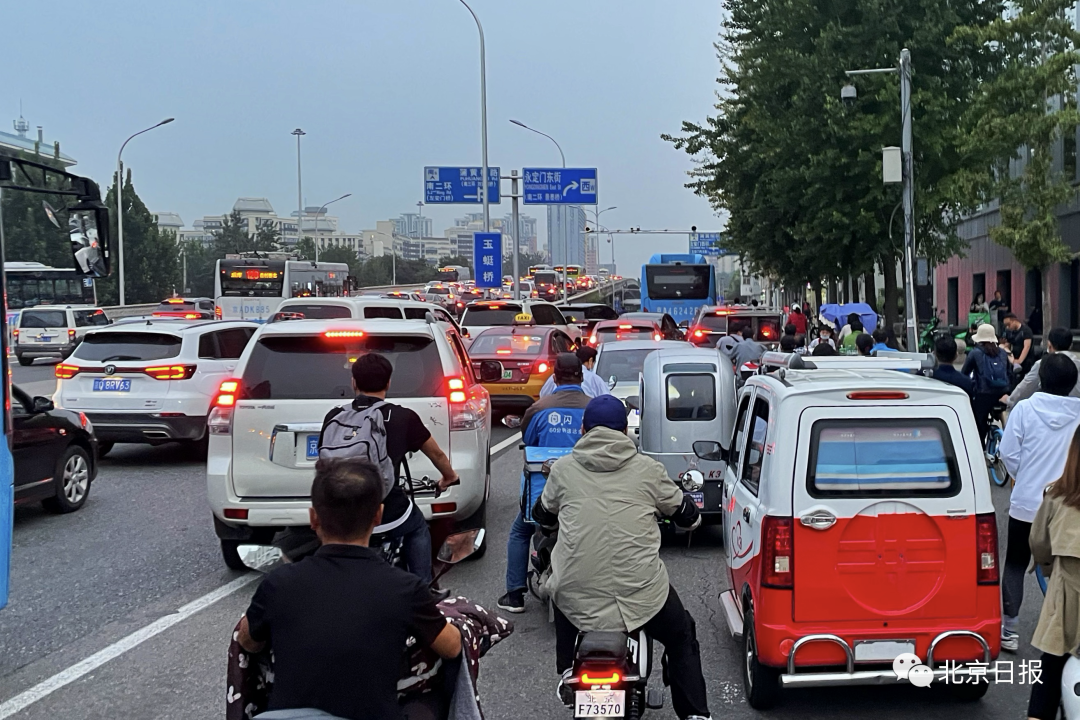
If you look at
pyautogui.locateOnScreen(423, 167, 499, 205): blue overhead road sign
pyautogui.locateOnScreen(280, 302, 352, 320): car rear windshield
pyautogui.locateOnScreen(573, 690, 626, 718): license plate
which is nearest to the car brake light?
pyautogui.locateOnScreen(573, 690, 626, 718): license plate

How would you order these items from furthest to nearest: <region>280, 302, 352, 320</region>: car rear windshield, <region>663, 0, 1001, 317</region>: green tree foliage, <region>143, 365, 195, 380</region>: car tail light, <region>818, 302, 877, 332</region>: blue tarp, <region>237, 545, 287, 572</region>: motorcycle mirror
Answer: <region>663, 0, 1001, 317</region>: green tree foliage, <region>818, 302, 877, 332</region>: blue tarp, <region>280, 302, 352, 320</region>: car rear windshield, <region>143, 365, 195, 380</region>: car tail light, <region>237, 545, 287, 572</region>: motorcycle mirror

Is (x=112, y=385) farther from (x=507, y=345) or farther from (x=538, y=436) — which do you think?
(x=538, y=436)

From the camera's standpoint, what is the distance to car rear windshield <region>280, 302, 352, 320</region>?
19938 millimetres

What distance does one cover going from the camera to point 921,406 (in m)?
5.18

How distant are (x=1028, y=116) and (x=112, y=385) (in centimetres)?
2071

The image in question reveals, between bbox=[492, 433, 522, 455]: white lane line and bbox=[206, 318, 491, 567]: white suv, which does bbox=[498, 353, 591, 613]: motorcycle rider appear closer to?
bbox=[206, 318, 491, 567]: white suv

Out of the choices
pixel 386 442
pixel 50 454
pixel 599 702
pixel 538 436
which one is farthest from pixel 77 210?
→ pixel 599 702

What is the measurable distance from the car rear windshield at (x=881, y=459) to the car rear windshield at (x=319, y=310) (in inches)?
597

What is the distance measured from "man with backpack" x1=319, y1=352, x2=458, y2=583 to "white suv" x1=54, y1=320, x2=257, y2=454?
8763mm

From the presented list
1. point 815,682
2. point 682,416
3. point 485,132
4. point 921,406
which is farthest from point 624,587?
point 485,132

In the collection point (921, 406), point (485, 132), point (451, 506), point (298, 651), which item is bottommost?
point (451, 506)

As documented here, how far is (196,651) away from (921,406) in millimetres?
4281

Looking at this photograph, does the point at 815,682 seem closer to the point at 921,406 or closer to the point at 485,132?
the point at 921,406

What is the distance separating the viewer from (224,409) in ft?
→ 25.8
